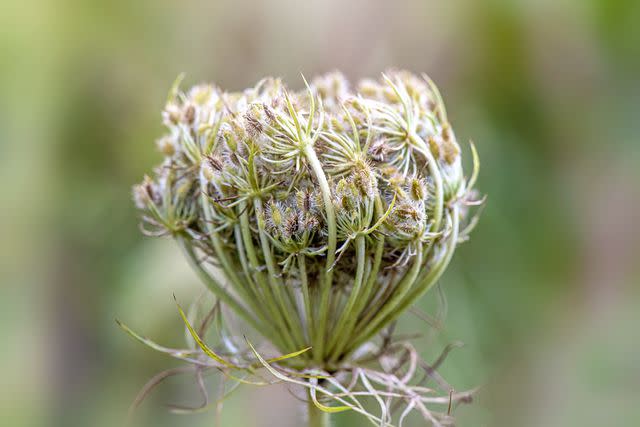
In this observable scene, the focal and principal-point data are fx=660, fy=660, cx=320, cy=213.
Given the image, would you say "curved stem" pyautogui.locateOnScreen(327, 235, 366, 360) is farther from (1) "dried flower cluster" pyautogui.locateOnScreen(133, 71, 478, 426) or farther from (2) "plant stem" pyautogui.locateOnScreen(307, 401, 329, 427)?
(2) "plant stem" pyautogui.locateOnScreen(307, 401, 329, 427)

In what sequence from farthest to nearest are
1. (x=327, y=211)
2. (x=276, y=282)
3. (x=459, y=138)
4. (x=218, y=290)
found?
(x=459, y=138) < (x=218, y=290) < (x=276, y=282) < (x=327, y=211)

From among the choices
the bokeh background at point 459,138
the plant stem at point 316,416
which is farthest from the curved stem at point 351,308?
the bokeh background at point 459,138

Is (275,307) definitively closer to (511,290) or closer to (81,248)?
(511,290)

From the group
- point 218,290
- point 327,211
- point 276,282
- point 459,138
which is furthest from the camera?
point 459,138

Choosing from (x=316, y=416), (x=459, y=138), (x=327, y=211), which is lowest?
(x=316, y=416)

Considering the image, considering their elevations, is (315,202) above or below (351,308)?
above

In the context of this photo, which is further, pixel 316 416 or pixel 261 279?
pixel 316 416

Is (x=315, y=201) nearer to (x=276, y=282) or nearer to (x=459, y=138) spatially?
(x=276, y=282)

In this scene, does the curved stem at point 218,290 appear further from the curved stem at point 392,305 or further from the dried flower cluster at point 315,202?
the curved stem at point 392,305

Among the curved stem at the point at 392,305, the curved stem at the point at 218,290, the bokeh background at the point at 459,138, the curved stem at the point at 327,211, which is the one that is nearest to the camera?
the curved stem at the point at 327,211

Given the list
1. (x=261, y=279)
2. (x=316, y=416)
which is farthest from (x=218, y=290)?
(x=316, y=416)

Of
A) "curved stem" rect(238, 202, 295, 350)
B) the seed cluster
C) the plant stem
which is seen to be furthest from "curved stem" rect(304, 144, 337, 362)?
the plant stem
